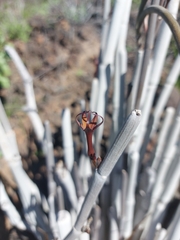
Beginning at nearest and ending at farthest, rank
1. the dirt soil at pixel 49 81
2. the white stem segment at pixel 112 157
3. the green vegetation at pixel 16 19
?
the white stem segment at pixel 112 157, the dirt soil at pixel 49 81, the green vegetation at pixel 16 19

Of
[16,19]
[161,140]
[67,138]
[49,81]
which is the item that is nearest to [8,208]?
[67,138]

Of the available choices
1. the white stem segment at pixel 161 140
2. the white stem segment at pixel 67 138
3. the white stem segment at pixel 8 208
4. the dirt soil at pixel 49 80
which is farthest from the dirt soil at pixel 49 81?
the white stem segment at pixel 161 140

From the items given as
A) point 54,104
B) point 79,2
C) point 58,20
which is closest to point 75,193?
point 54,104

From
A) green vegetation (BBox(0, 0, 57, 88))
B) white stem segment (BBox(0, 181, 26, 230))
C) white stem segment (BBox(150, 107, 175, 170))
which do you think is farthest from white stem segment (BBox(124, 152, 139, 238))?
green vegetation (BBox(0, 0, 57, 88))

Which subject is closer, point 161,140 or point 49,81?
point 161,140

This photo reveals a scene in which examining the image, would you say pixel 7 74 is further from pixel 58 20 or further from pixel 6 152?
pixel 6 152

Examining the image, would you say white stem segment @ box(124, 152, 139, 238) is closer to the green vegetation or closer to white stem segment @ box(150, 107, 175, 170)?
white stem segment @ box(150, 107, 175, 170)

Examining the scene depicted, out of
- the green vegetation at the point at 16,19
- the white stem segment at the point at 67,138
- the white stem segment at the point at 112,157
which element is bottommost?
the green vegetation at the point at 16,19

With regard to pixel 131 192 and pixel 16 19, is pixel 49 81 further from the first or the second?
pixel 131 192

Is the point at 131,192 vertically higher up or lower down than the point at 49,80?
higher up

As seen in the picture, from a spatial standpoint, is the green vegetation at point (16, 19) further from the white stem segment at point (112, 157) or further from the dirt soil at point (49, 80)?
the white stem segment at point (112, 157)

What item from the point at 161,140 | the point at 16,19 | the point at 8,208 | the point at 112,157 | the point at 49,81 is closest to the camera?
the point at 112,157

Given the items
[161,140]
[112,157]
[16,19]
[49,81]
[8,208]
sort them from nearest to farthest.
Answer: [112,157] → [8,208] → [161,140] → [49,81] → [16,19]
